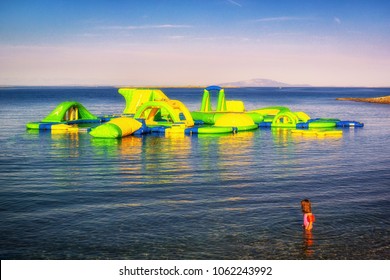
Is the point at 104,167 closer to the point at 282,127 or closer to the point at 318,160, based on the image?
the point at 318,160

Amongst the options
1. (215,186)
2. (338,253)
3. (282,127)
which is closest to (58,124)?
(282,127)

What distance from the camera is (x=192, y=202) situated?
21719mm

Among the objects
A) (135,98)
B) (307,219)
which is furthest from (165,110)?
(307,219)

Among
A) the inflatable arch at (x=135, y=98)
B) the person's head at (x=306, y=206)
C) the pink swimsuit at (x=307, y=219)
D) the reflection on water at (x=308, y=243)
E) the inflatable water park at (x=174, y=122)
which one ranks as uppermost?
the inflatable arch at (x=135, y=98)

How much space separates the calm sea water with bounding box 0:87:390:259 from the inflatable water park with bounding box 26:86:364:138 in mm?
10612

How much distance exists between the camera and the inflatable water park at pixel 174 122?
166ft

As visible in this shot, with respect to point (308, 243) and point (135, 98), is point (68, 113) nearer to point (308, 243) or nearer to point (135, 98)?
point (135, 98)

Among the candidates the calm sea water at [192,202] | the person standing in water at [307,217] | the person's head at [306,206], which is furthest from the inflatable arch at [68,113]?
the person's head at [306,206]

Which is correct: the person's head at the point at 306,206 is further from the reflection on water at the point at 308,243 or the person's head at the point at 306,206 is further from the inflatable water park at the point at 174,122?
the inflatable water park at the point at 174,122

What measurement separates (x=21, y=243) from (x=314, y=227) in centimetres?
962

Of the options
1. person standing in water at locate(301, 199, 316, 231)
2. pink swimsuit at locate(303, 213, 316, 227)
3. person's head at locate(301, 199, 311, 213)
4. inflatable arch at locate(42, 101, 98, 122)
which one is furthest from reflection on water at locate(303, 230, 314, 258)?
inflatable arch at locate(42, 101, 98, 122)

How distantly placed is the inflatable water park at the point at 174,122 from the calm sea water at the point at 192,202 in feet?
34.8

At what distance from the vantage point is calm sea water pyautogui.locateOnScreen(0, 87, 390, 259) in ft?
53.4

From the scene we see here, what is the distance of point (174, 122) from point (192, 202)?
111ft
